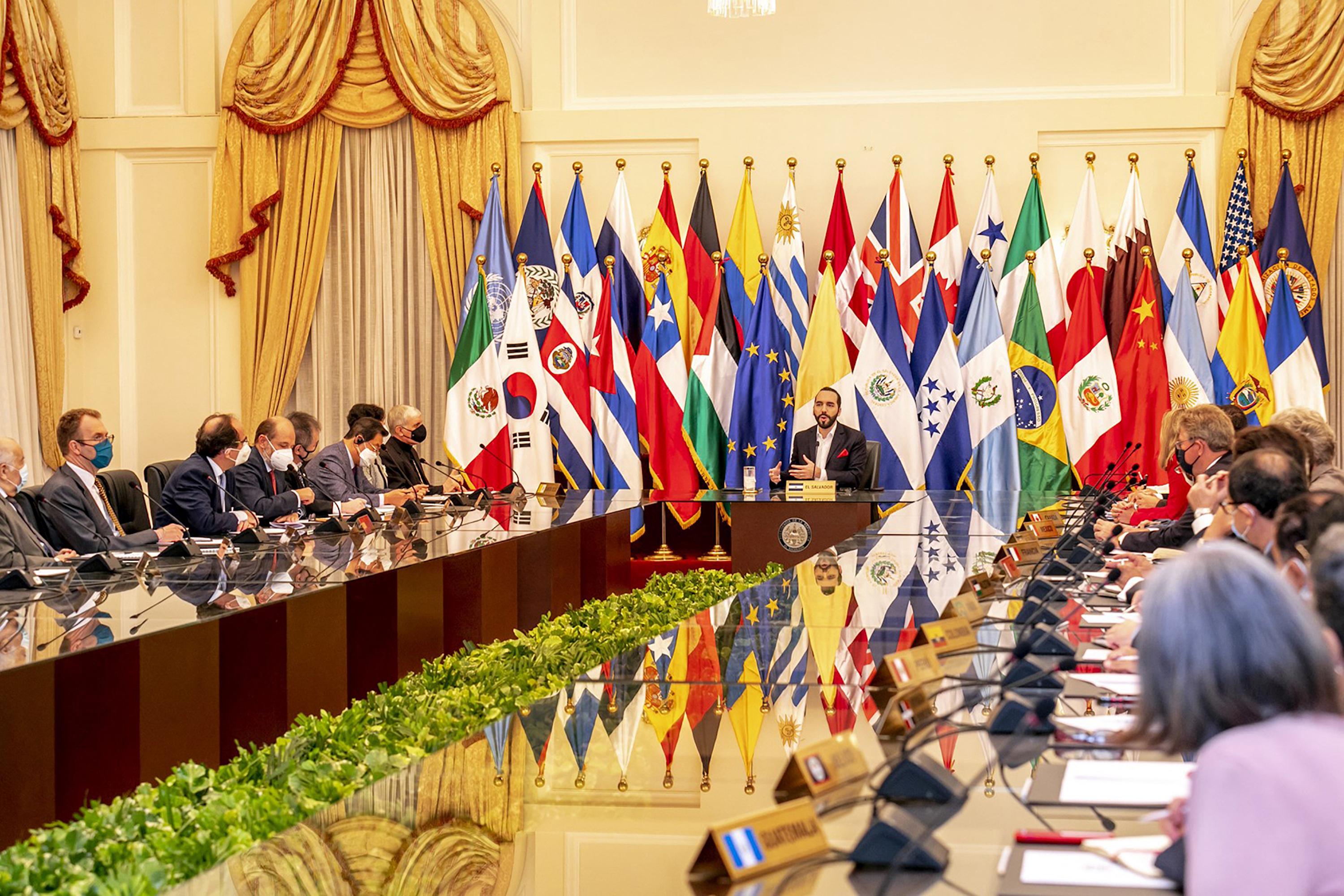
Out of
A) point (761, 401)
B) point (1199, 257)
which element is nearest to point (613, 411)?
point (761, 401)

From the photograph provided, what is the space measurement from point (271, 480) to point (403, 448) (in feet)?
5.29

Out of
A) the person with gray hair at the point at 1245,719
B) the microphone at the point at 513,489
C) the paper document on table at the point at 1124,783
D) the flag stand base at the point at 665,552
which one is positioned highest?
the person with gray hair at the point at 1245,719

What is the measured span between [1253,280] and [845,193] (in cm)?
265

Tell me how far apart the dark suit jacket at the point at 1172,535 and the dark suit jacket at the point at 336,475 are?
398 cm

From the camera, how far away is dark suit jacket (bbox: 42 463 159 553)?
208 inches

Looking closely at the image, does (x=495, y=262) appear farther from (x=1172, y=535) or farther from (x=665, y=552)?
(x=1172, y=535)

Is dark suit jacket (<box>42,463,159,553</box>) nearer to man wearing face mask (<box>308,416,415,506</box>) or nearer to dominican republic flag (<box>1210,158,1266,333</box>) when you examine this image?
man wearing face mask (<box>308,416,415,506</box>)

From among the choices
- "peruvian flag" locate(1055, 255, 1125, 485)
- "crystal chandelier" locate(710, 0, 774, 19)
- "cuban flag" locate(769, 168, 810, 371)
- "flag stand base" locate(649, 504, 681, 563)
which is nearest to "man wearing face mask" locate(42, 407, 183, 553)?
"flag stand base" locate(649, 504, 681, 563)

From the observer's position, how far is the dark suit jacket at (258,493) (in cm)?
642

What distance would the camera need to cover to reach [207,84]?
930 centimetres

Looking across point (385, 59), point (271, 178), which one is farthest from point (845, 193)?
point (271, 178)

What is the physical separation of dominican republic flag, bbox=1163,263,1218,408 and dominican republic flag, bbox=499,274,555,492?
157 inches

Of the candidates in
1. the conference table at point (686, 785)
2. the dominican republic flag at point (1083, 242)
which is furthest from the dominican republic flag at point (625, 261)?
the conference table at point (686, 785)

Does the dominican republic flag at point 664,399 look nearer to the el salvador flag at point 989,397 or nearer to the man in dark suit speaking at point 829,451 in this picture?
the man in dark suit speaking at point 829,451
